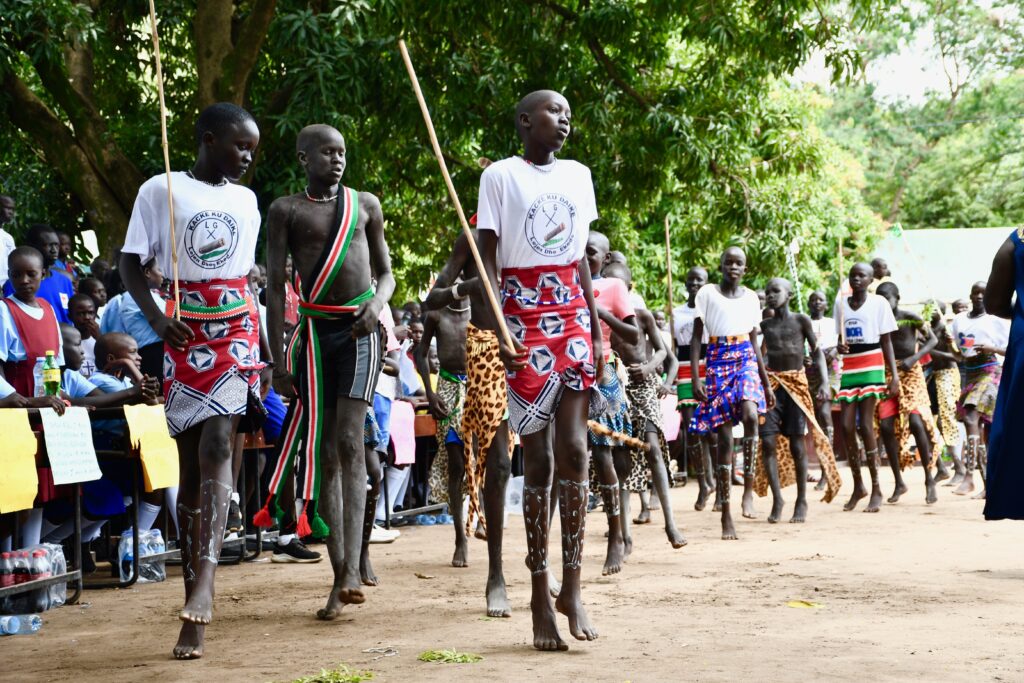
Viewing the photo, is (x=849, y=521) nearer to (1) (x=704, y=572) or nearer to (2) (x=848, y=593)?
(1) (x=704, y=572)

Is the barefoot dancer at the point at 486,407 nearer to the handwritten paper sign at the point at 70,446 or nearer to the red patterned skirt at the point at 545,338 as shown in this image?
the red patterned skirt at the point at 545,338

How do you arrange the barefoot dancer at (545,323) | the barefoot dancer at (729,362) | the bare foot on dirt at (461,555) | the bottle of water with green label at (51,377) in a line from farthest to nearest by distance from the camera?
the barefoot dancer at (729,362) < the bare foot on dirt at (461,555) < the bottle of water with green label at (51,377) < the barefoot dancer at (545,323)

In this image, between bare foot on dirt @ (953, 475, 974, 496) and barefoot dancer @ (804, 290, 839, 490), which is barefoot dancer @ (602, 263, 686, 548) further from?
bare foot on dirt @ (953, 475, 974, 496)

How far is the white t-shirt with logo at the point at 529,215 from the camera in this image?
5.68 metres

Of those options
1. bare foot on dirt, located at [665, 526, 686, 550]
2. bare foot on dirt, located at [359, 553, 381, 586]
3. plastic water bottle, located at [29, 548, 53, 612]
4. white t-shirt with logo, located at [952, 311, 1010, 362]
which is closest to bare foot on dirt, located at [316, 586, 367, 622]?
bare foot on dirt, located at [359, 553, 381, 586]

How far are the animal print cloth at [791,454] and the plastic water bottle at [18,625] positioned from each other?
7442mm

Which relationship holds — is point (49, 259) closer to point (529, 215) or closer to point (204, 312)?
point (204, 312)

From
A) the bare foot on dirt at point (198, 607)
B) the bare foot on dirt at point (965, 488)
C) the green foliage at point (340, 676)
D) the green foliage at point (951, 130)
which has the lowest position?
the green foliage at point (340, 676)

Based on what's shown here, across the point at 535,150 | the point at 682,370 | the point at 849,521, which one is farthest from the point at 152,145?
the point at 535,150

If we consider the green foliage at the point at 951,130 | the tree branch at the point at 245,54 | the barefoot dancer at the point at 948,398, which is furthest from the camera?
the green foliage at the point at 951,130

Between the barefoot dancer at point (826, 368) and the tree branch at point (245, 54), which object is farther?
the barefoot dancer at point (826, 368)

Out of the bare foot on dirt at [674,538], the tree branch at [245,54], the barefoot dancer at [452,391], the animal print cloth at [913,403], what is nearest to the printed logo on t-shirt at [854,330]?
the animal print cloth at [913,403]

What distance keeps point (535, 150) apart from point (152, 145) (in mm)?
9486

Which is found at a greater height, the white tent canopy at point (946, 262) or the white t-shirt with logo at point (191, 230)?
the white tent canopy at point (946, 262)
